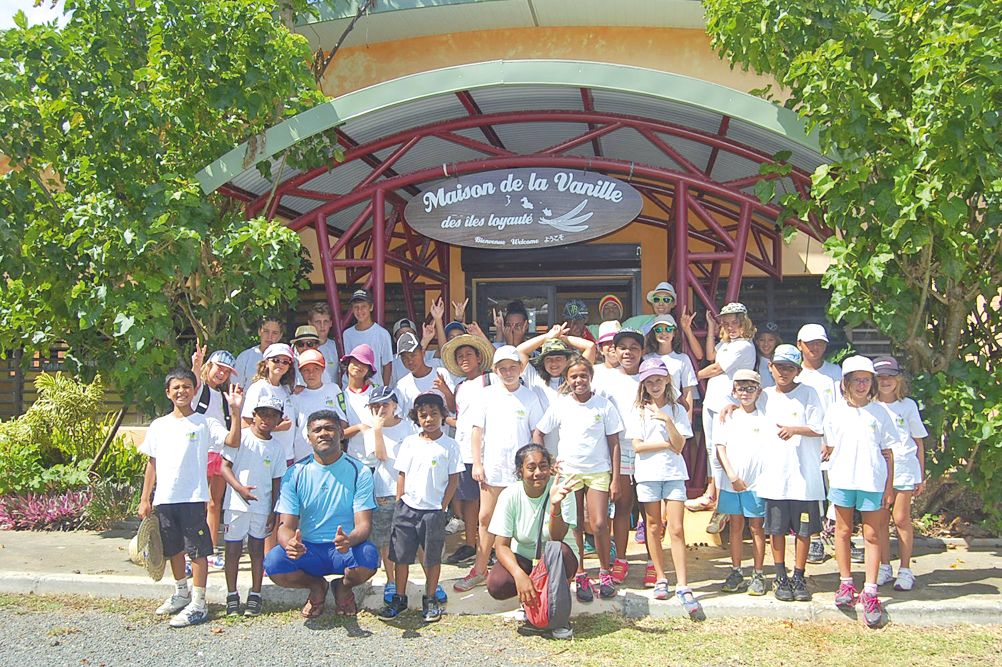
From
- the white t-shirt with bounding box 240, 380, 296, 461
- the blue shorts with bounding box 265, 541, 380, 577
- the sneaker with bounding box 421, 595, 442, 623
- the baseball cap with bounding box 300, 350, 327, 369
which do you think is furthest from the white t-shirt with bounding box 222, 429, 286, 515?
the sneaker with bounding box 421, 595, 442, 623

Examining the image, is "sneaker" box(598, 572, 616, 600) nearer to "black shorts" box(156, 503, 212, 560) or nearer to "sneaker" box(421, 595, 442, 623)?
"sneaker" box(421, 595, 442, 623)

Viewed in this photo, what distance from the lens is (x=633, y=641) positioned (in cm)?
510

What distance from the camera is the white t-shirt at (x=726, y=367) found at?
6551mm

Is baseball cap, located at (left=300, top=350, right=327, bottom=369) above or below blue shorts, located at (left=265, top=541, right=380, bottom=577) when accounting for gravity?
above

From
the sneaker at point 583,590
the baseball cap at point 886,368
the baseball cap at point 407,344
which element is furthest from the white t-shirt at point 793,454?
the baseball cap at point 407,344

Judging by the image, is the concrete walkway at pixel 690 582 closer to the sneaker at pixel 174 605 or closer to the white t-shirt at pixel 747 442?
the sneaker at pixel 174 605

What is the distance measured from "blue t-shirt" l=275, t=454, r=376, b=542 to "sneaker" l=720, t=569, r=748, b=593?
2.33m

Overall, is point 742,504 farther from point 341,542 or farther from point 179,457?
point 179,457

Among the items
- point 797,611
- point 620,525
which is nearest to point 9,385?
point 620,525

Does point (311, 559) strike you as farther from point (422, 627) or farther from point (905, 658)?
point (905, 658)

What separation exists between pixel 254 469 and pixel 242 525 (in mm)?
359

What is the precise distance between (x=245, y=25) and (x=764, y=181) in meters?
4.54

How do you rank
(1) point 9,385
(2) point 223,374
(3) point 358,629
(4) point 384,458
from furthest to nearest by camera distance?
(1) point 9,385 → (2) point 223,374 → (4) point 384,458 → (3) point 358,629

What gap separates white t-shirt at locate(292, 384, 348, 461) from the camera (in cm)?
630
